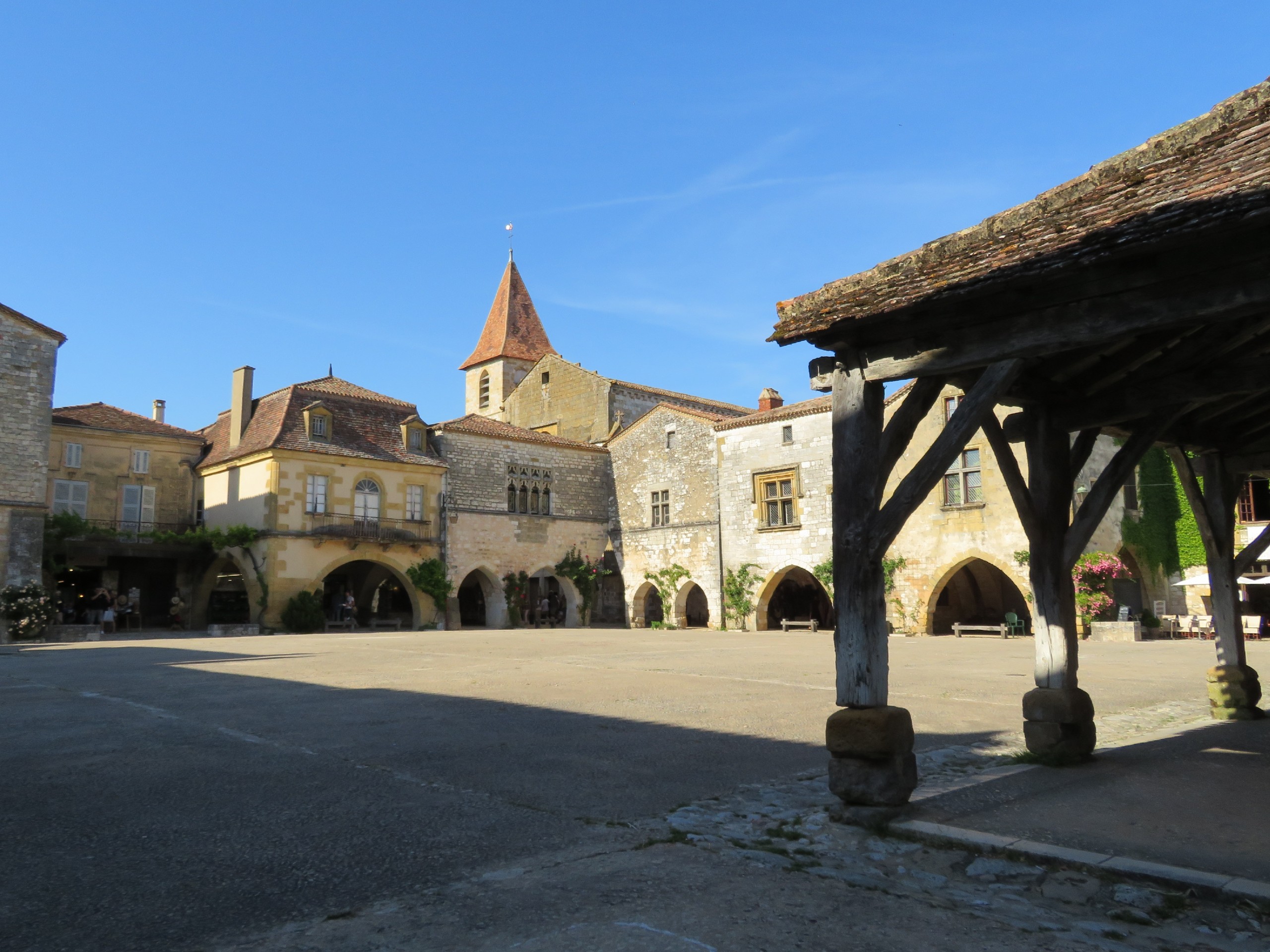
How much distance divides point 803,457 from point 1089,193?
21413 mm

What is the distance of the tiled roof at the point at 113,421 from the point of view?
27.5 meters

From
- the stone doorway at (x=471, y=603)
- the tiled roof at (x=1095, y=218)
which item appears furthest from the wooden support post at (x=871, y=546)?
the stone doorway at (x=471, y=603)

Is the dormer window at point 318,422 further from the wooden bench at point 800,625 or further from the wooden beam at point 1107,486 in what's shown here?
the wooden beam at point 1107,486

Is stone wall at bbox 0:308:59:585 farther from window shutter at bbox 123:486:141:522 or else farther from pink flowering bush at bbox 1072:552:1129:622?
pink flowering bush at bbox 1072:552:1129:622

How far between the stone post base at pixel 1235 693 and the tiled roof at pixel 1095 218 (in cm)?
486

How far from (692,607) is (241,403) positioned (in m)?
15.8

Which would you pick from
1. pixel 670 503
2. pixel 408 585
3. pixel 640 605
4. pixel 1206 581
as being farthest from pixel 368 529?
pixel 1206 581

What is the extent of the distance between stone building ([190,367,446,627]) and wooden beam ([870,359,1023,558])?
23.0 metres

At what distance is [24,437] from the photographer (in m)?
22.5

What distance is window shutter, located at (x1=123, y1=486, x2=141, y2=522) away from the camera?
28.1 metres

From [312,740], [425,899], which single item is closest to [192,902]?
[425,899]

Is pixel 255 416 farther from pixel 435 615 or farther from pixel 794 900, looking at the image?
pixel 794 900

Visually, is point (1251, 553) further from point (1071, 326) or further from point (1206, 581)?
point (1206, 581)

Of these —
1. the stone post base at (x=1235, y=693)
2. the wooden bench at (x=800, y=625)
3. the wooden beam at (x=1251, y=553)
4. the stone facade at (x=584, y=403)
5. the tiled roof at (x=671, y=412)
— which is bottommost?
the wooden bench at (x=800, y=625)
